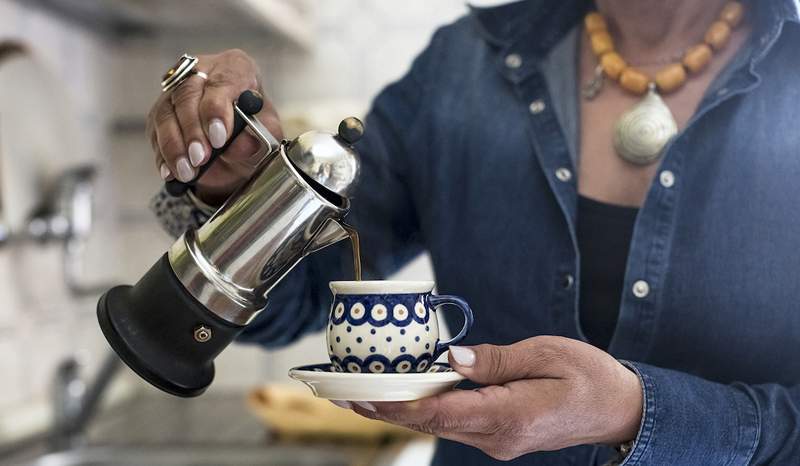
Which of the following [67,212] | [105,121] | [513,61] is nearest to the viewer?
[513,61]

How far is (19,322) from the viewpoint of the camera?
122cm

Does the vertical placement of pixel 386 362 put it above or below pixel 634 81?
below

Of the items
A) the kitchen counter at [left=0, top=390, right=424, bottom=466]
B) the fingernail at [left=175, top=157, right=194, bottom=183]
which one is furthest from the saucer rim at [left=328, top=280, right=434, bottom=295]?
the kitchen counter at [left=0, top=390, right=424, bottom=466]

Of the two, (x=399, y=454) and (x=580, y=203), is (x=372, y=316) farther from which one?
(x=399, y=454)

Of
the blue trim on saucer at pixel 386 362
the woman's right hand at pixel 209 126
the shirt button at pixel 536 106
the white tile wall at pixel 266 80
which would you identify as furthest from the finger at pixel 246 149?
the white tile wall at pixel 266 80

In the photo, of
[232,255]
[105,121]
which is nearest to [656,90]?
[232,255]

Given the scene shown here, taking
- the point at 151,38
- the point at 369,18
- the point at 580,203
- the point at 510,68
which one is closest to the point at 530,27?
the point at 510,68

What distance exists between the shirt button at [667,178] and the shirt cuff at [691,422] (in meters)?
0.15

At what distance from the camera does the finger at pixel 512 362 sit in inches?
20.1

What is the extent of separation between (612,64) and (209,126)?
1.11ft

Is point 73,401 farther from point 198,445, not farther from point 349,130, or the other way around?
point 349,130

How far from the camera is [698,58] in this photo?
27.3 inches

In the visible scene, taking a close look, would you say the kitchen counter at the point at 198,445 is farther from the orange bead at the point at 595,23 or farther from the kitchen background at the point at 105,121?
the orange bead at the point at 595,23

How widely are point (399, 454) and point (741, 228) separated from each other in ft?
2.10
